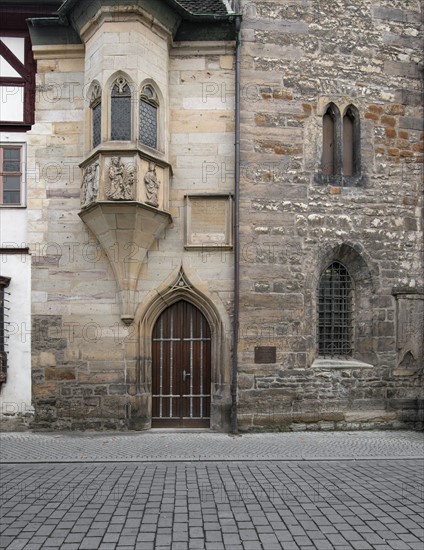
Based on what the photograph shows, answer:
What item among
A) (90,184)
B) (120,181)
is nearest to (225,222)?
(120,181)

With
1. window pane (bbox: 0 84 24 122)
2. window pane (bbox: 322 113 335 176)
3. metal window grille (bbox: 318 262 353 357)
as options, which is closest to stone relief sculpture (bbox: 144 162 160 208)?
Answer: window pane (bbox: 0 84 24 122)

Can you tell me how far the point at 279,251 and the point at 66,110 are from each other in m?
5.13

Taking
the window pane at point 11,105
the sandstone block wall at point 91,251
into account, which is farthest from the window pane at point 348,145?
the window pane at point 11,105

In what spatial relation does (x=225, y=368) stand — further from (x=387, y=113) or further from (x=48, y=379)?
(x=387, y=113)

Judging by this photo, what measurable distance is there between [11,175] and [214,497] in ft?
24.7

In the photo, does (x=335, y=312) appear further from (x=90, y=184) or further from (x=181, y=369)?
(x=90, y=184)

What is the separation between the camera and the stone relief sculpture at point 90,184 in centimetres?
955

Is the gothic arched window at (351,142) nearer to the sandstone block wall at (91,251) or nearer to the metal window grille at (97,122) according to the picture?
the sandstone block wall at (91,251)

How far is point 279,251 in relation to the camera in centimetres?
1030

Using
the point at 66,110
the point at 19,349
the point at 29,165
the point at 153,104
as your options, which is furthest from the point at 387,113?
the point at 19,349

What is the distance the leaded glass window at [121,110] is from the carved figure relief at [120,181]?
57 cm

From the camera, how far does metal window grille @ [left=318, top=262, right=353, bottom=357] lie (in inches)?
425

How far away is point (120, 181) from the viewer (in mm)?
9406

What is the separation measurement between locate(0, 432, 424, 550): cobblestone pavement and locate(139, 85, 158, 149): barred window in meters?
5.57
